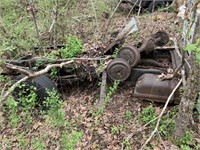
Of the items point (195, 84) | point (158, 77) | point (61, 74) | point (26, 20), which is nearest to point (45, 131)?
point (61, 74)

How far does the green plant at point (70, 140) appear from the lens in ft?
11.2

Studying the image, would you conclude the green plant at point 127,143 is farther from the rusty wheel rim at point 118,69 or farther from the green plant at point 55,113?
the rusty wheel rim at point 118,69

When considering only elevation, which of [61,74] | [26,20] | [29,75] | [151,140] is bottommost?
[151,140]

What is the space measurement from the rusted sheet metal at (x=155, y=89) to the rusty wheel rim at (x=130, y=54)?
1.23 ft

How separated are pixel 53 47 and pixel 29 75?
2439 millimetres

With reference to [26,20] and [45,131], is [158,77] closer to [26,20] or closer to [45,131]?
[45,131]

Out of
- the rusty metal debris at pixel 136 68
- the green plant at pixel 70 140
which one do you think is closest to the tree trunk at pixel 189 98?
the rusty metal debris at pixel 136 68

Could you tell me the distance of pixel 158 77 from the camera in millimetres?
4074

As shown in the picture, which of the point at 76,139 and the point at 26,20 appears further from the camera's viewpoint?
the point at 26,20

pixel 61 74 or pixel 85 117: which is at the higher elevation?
pixel 61 74

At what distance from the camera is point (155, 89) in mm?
3977

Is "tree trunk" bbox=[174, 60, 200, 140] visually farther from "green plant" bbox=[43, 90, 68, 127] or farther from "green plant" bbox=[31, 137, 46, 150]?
"green plant" bbox=[31, 137, 46, 150]

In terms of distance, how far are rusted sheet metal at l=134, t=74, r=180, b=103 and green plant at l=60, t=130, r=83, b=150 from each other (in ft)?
3.67

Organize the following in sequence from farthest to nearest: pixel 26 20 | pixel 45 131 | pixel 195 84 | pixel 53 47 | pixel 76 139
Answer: pixel 26 20 → pixel 53 47 → pixel 45 131 → pixel 76 139 → pixel 195 84
